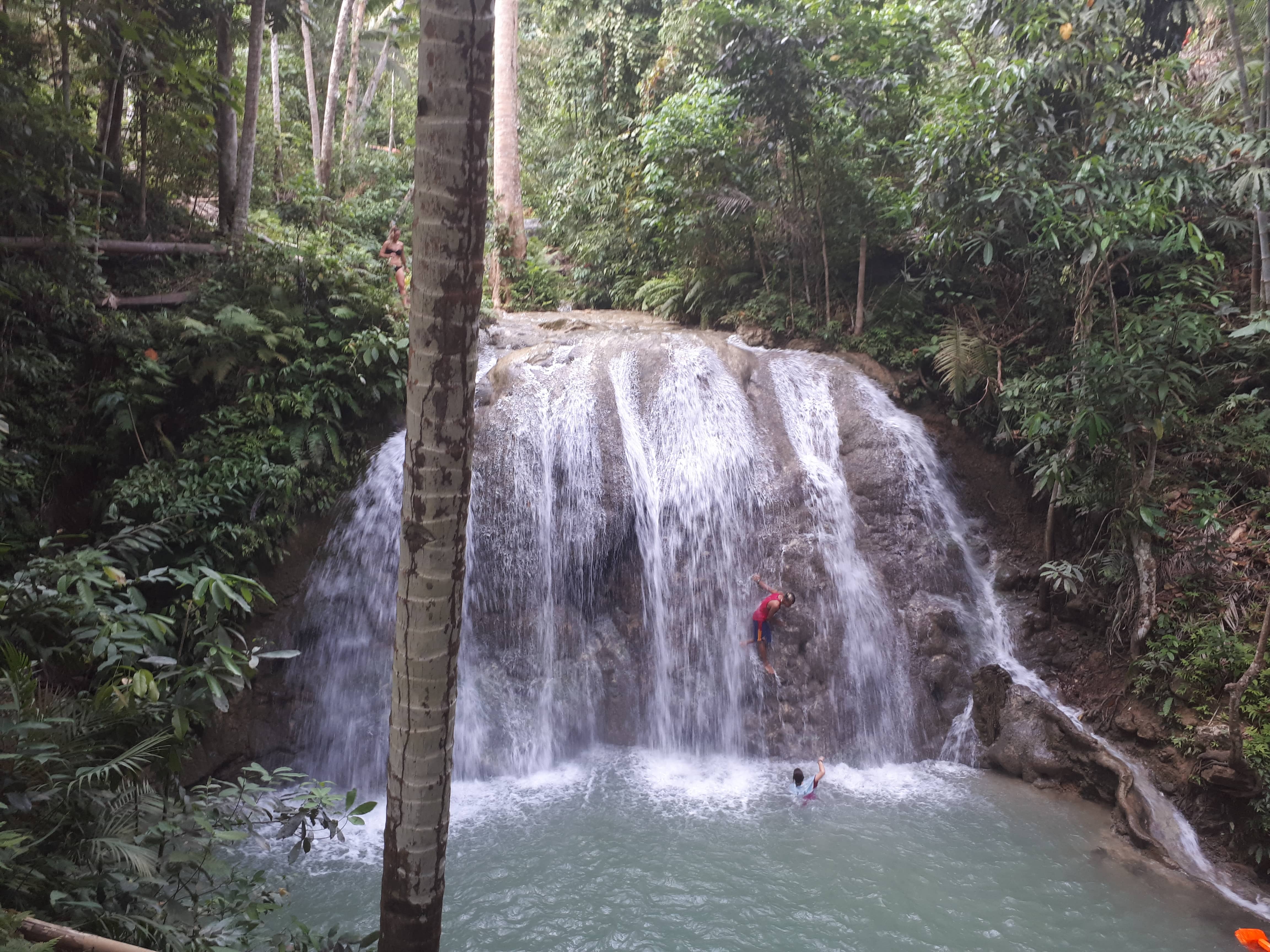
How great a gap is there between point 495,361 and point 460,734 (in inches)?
206

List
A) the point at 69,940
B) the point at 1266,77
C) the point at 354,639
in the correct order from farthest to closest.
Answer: the point at 354,639
the point at 1266,77
the point at 69,940

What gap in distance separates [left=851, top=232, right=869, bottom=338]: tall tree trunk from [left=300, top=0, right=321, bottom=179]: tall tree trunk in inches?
459

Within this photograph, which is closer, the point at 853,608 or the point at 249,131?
the point at 853,608

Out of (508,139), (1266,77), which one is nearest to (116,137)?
(508,139)

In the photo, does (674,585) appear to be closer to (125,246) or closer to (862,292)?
(862,292)

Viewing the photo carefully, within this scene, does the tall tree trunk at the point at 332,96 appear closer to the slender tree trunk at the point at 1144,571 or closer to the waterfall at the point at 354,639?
the waterfall at the point at 354,639

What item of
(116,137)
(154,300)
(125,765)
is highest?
(116,137)

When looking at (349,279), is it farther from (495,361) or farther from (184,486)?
(184,486)

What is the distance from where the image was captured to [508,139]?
49.2ft

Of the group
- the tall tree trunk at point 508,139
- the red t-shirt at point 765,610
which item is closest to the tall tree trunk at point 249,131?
the tall tree trunk at point 508,139

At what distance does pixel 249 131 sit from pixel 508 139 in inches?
233

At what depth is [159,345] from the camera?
7914mm

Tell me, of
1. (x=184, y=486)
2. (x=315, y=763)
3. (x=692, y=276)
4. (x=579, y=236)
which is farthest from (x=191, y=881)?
(x=579, y=236)

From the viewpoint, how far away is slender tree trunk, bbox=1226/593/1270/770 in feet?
18.2
